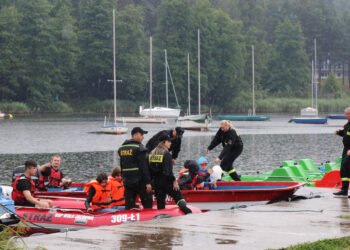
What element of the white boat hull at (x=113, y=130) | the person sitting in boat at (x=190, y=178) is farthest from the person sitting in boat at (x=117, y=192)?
the white boat hull at (x=113, y=130)

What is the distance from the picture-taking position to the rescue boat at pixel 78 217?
12000 millimetres

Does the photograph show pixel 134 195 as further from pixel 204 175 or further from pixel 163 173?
pixel 204 175

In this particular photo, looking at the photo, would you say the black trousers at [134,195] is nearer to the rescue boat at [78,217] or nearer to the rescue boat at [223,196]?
the rescue boat at [78,217]

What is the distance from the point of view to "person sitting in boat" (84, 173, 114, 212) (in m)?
12.9

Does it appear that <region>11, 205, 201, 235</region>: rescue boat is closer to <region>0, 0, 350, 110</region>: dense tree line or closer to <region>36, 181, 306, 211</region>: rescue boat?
<region>36, 181, 306, 211</region>: rescue boat

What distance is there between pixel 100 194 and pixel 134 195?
84 cm

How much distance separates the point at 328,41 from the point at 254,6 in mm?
16610

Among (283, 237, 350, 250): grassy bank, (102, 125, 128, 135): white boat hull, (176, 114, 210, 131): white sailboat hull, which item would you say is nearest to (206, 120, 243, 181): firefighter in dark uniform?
(283, 237, 350, 250): grassy bank

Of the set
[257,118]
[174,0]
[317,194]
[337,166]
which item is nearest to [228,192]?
[317,194]

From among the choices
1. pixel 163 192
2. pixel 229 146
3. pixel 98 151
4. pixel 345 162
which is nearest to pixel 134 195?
pixel 163 192

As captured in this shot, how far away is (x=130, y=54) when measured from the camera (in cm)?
10306

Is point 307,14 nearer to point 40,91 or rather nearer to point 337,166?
point 40,91

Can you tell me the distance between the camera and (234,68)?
112562 mm

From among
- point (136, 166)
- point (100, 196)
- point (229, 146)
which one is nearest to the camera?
point (136, 166)
